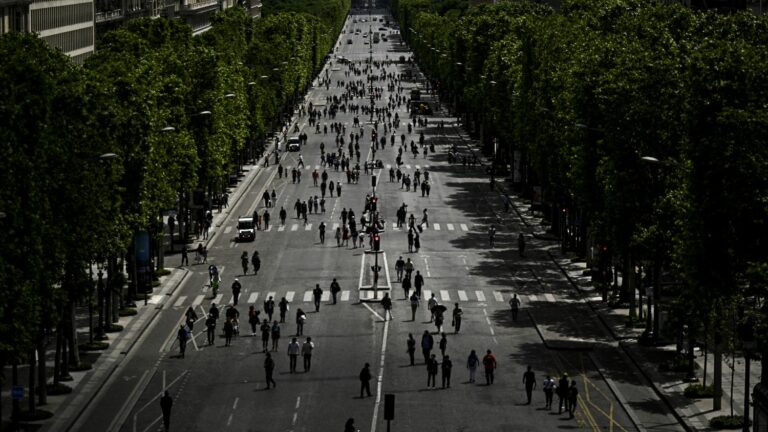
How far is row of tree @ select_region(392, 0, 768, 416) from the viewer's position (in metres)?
67.7

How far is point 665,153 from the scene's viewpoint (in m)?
88.4

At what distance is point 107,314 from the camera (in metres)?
93.7

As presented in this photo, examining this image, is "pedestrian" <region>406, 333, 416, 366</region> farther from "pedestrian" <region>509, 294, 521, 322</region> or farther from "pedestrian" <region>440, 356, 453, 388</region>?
"pedestrian" <region>509, 294, 521, 322</region>

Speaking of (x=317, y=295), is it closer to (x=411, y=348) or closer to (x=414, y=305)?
(x=414, y=305)

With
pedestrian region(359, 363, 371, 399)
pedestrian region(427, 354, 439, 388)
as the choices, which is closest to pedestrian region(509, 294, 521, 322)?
pedestrian region(427, 354, 439, 388)

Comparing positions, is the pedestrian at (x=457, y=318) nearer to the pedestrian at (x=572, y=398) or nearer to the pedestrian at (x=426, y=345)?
the pedestrian at (x=426, y=345)

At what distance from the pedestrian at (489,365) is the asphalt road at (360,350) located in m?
0.52

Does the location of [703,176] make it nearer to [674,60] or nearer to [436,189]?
[674,60]

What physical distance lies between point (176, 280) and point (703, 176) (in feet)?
161

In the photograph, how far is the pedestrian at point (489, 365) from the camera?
80250mm

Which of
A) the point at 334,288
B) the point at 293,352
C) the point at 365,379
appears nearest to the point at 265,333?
the point at 293,352

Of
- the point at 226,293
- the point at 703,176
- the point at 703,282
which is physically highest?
the point at 703,176

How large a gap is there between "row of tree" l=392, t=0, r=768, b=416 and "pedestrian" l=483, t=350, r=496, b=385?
8.89 meters

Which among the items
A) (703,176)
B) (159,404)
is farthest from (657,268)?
(159,404)
